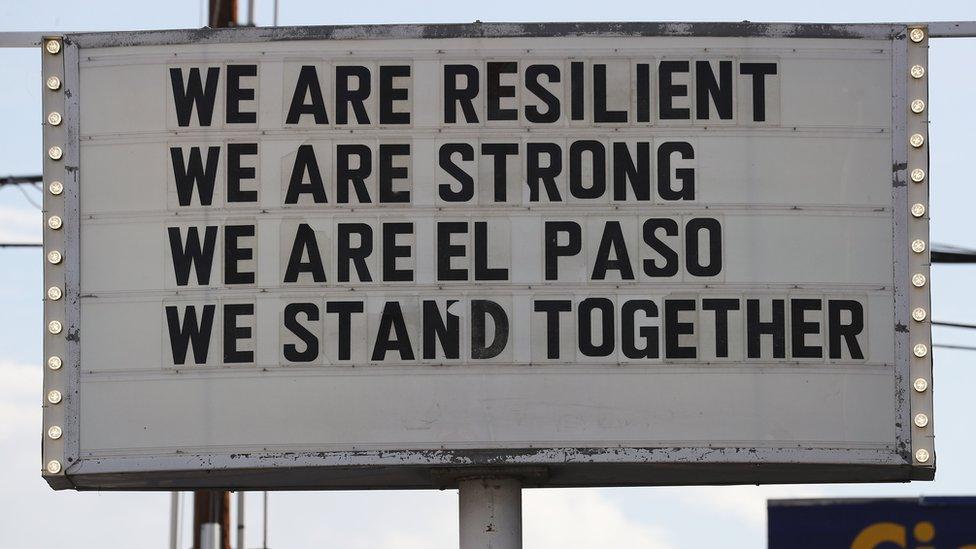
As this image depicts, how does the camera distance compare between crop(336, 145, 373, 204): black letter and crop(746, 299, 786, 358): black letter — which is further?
crop(336, 145, 373, 204): black letter

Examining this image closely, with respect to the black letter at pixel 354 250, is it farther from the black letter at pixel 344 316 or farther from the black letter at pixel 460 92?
the black letter at pixel 460 92

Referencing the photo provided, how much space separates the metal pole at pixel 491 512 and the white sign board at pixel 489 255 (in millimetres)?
319

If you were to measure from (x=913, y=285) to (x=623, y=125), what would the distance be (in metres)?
1.70

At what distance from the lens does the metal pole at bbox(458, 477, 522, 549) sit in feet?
34.0

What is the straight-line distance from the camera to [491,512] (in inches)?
407

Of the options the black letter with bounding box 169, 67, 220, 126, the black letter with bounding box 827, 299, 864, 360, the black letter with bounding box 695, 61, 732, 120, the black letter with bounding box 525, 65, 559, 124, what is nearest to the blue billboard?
the black letter with bounding box 827, 299, 864, 360

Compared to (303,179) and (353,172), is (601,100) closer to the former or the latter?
(353,172)

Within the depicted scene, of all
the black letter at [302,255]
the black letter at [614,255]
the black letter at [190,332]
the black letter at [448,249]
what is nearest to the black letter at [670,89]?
the black letter at [614,255]

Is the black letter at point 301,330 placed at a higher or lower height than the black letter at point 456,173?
lower

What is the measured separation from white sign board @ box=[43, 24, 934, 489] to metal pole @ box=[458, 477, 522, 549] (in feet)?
1.05

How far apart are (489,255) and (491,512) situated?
4.51 feet

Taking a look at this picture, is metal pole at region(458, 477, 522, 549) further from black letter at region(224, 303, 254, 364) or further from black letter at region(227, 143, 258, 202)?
black letter at region(227, 143, 258, 202)

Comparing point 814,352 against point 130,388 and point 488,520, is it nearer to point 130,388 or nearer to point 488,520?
point 488,520

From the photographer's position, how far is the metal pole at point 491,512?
34.0ft
